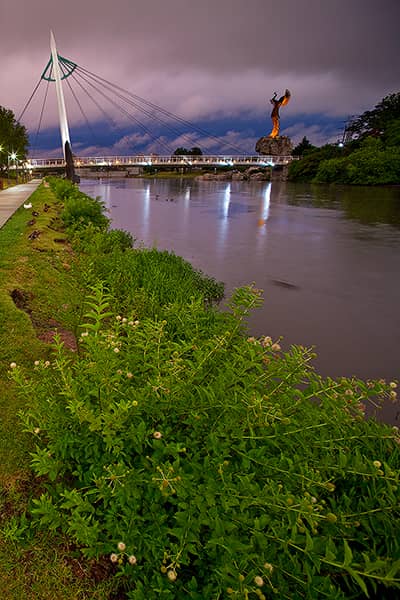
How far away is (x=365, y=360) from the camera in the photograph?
6.04m

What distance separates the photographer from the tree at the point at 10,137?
142ft

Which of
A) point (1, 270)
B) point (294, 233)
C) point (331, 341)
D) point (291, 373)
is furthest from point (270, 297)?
point (294, 233)

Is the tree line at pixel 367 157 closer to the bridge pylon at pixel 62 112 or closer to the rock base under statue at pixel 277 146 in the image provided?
the rock base under statue at pixel 277 146

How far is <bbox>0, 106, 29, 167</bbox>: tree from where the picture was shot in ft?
142

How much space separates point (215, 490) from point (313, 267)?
1179 centimetres

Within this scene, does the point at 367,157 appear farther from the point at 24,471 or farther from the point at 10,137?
the point at 24,471

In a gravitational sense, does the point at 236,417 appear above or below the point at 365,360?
above

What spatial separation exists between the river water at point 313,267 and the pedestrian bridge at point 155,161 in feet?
160

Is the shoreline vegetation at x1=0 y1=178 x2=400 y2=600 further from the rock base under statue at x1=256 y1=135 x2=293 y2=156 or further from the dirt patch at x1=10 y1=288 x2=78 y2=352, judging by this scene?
the rock base under statue at x1=256 y1=135 x2=293 y2=156

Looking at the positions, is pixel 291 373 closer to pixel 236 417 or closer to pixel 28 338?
pixel 236 417

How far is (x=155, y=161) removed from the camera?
80938mm

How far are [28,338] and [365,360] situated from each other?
543 cm

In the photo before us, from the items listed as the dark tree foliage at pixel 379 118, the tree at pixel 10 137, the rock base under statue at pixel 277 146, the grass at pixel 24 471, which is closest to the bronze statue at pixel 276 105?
the rock base under statue at pixel 277 146

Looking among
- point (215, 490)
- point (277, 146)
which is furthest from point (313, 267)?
point (277, 146)
